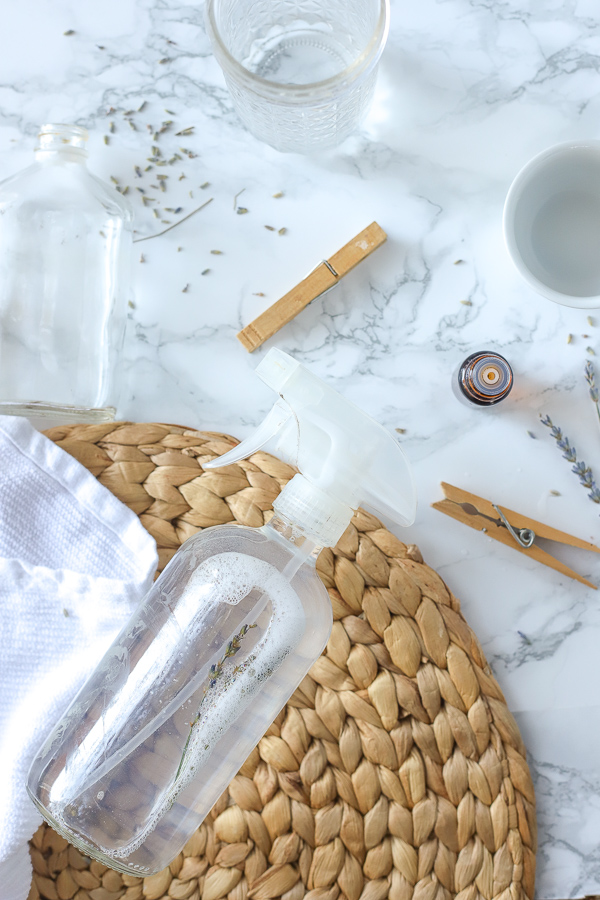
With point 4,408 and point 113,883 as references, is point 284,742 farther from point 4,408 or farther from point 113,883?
point 4,408

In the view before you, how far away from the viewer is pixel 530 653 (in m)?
0.74

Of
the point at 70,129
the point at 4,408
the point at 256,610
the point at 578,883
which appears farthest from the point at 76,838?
the point at 70,129

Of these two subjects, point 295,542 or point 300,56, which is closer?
Result: point 295,542

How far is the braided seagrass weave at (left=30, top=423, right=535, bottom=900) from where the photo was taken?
2.21ft

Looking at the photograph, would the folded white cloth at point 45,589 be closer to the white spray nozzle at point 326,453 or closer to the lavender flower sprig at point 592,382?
the white spray nozzle at point 326,453

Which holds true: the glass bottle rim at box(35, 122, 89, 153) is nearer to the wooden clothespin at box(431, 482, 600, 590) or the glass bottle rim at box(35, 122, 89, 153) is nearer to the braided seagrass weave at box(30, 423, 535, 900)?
the braided seagrass weave at box(30, 423, 535, 900)

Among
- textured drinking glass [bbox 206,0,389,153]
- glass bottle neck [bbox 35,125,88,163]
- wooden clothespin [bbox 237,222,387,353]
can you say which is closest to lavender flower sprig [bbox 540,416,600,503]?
wooden clothespin [bbox 237,222,387,353]

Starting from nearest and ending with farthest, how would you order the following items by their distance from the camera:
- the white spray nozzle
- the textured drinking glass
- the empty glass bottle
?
the white spray nozzle
the textured drinking glass
the empty glass bottle

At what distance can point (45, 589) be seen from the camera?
0.65m

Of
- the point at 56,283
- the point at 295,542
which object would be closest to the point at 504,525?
the point at 295,542

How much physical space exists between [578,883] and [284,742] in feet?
1.16

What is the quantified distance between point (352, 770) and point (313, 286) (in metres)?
0.48

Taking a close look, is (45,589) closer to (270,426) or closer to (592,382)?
(270,426)

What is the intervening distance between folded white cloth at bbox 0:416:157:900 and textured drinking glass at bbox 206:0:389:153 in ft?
1.22
